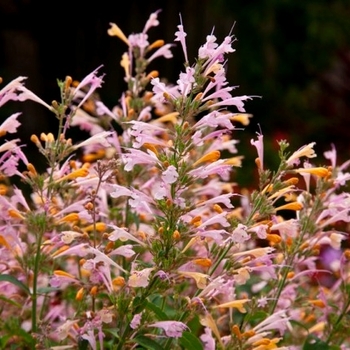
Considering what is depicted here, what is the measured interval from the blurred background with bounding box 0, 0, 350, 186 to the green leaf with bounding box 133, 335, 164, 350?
226 inches

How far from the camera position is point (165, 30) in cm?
822

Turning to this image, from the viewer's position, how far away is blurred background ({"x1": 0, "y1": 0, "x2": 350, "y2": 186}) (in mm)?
7438

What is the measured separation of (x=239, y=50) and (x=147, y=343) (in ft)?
21.8

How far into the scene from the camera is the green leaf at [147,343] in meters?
1.30

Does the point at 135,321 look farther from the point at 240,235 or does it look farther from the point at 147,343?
the point at 240,235

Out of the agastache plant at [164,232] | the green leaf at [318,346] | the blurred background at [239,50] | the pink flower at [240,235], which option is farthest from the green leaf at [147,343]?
the blurred background at [239,50]

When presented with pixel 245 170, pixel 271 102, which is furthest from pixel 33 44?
pixel 245 170

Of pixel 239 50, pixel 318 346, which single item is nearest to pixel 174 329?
pixel 318 346

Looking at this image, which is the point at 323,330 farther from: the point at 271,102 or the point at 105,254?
the point at 271,102

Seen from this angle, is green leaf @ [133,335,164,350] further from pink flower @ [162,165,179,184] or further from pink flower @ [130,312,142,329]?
pink flower @ [162,165,179,184]

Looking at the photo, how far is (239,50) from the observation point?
7793mm

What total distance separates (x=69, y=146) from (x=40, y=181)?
0.24 feet

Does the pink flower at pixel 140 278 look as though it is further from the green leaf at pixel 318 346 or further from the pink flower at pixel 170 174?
the green leaf at pixel 318 346

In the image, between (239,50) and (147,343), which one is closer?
(147,343)
